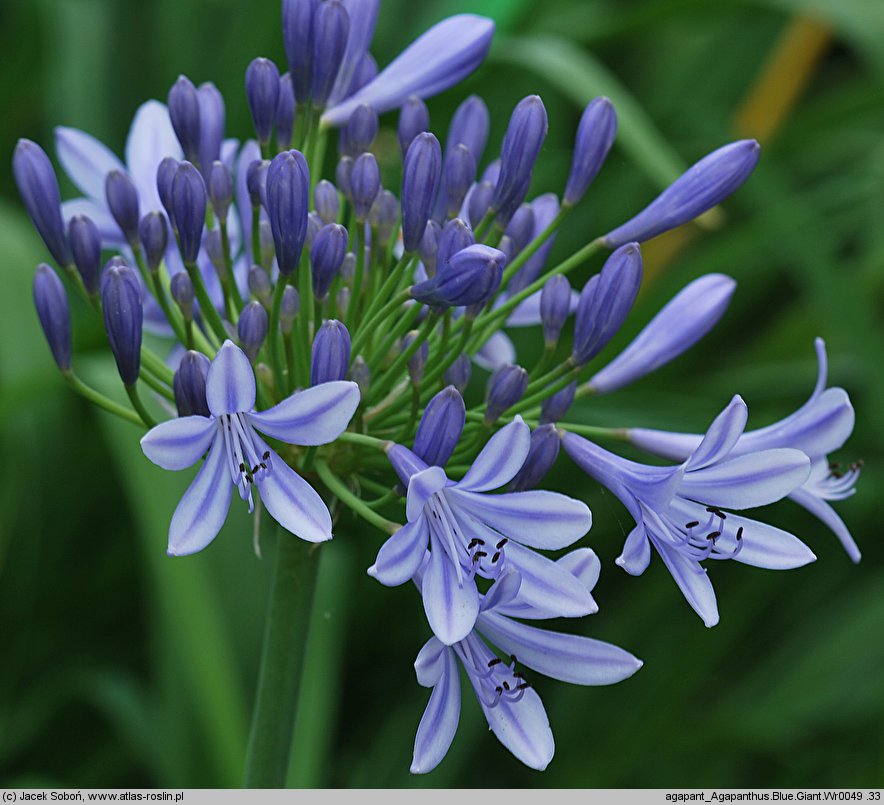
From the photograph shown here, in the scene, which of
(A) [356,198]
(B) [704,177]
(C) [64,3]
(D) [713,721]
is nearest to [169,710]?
(D) [713,721]

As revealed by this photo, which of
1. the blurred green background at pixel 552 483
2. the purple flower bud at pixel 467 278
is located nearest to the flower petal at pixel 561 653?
the purple flower bud at pixel 467 278

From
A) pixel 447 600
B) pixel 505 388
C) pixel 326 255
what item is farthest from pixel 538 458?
pixel 326 255

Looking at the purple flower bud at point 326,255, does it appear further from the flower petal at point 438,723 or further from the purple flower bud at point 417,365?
the flower petal at point 438,723

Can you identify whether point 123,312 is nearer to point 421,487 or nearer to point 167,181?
point 167,181

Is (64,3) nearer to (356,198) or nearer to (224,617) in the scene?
(224,617)

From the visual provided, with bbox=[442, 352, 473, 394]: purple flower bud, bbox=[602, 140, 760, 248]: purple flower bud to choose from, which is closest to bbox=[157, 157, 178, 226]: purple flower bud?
bbox=[442, 352, 473, 394]: purple flower bud

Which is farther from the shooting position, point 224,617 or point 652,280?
point 652,280

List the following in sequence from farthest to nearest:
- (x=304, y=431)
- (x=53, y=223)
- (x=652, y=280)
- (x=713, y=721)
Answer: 1. (x=652, y=280)
2. (x=713, y=721)
3. (x=53, y=223)
4. (x=304, y=431)
